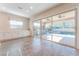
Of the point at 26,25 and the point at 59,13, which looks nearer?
the point at 59,13

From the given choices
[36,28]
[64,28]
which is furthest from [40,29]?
[64,28]

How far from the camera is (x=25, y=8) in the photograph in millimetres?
1978

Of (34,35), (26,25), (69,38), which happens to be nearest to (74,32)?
(69,38)

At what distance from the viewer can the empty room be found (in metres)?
1.87

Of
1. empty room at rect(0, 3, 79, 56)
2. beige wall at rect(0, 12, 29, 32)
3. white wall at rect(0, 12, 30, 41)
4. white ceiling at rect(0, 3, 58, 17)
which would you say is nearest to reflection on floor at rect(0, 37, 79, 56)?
empty room at rect(0, 3, 79, 56)

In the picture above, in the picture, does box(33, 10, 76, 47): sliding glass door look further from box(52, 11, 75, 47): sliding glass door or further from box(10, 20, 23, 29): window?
box(10, 20, 23, 29): window

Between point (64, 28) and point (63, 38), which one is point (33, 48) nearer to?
point (63, 38)

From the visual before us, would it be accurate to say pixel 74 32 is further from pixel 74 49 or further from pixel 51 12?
pixel 51 12

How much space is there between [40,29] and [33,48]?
0.50 meters

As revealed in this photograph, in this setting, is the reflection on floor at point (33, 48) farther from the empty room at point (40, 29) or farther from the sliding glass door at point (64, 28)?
the sliding glass door at point (64, 28)

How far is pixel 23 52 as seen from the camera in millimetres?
2012

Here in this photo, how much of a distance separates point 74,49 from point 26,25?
1.21 metres

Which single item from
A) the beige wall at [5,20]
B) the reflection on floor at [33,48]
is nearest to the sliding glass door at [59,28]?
the reflection on floor at [33,48]

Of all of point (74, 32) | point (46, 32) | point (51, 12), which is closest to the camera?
point (74, 32)
